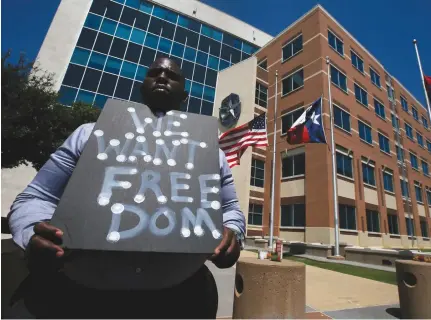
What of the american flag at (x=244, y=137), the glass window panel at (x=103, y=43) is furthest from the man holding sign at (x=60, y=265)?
the glass window panel at (x=103, y=43)

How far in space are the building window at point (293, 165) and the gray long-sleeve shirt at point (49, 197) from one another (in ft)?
63.4

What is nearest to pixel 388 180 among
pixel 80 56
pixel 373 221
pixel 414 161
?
pixel 373 221

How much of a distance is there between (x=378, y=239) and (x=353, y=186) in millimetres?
5175

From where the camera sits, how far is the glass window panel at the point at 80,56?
24.0m

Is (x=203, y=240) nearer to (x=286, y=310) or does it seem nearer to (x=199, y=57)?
(x=286, y=310)

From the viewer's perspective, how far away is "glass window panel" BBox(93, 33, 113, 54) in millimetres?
25319

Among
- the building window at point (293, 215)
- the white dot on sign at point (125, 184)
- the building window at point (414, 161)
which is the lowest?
the white dot on sign at point (125, 184)

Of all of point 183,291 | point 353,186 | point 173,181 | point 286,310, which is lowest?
point 286,310

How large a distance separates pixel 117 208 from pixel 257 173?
22864 millimetres

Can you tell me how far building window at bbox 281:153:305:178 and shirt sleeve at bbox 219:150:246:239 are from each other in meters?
19.1

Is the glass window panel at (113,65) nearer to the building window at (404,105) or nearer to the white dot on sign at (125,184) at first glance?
the white dot on sign at (125,184)

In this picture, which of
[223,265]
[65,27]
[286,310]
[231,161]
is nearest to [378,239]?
[231,161]

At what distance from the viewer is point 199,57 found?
31.0 metres

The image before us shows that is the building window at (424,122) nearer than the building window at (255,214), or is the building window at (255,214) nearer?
the building window at (255,214)
